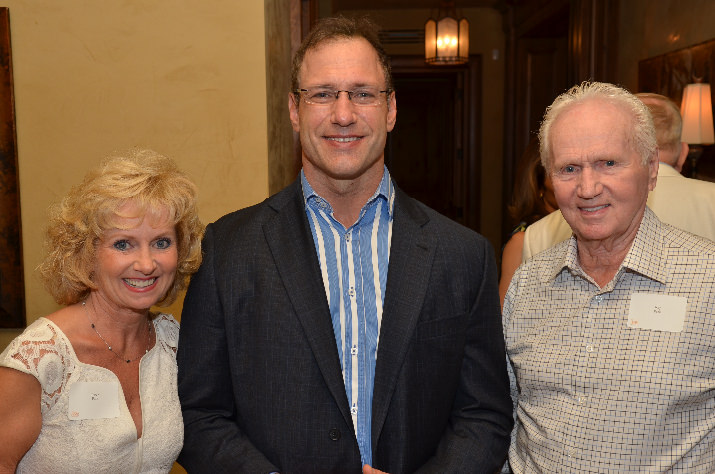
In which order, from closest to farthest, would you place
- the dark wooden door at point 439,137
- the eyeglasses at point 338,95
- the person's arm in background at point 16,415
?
the person's arm in background at point 16,415 → the eyeglasses at point 338,95 → the dark wooden door at point 439,137

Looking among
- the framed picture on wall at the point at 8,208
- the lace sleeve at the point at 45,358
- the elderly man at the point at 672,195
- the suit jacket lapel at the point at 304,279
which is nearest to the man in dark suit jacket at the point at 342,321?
the suit jacket lapel at the point at 304,279

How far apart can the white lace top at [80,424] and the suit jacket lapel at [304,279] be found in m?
0.44

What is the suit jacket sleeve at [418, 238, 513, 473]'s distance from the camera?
170 centimetres

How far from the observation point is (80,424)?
5.14 ft

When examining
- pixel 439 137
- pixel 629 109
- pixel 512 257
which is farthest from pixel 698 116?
pixel 439 137

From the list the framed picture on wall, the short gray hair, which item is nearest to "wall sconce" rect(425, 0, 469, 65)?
the framed picture on wall

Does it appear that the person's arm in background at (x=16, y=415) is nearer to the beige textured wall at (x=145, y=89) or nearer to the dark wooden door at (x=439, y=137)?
the beige textured wall at (x=145, y=89)

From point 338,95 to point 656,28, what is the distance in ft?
11.3

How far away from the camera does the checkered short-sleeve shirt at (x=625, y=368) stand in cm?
151

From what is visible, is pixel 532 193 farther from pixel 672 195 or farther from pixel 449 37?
pixel 449 37

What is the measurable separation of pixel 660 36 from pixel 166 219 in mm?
3769

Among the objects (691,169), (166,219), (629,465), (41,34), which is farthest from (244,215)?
(691,169)

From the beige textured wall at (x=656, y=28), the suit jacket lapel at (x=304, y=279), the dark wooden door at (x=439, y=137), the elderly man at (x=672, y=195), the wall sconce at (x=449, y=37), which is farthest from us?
the dark wooden door at (x=439, y=137)

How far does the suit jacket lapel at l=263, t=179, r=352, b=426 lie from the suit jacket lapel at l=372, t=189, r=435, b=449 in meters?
0.10
